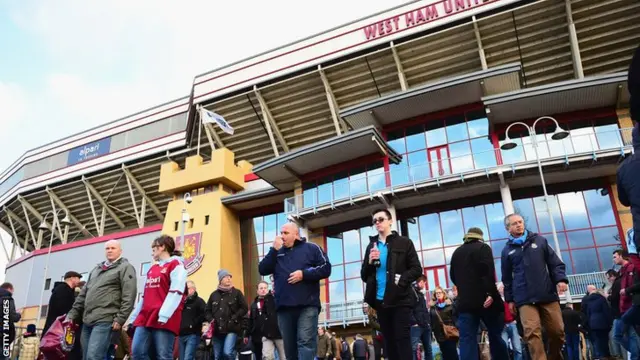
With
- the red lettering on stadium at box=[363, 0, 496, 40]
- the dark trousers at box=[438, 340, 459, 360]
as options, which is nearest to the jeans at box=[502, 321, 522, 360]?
the dark trousers at box=[438, 340, 459, 360]

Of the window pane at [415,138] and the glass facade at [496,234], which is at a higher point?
the window pane at [415,138]

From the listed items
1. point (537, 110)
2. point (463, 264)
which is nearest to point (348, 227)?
point (537, 110)

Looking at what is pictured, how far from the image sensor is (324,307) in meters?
20.4

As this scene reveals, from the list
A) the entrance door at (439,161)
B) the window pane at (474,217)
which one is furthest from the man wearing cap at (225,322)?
the window pane at (474,217)

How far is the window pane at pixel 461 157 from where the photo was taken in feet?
62.6

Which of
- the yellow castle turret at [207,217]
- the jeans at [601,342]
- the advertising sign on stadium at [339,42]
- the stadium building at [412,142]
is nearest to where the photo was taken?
the jeans at [601,342]

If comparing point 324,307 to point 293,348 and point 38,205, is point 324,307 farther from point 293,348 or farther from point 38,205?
point 38,205

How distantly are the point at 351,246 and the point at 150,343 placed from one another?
17.4 meters

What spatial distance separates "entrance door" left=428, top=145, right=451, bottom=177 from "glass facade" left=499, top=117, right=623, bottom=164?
2.22 metres

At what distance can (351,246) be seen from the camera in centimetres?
2195

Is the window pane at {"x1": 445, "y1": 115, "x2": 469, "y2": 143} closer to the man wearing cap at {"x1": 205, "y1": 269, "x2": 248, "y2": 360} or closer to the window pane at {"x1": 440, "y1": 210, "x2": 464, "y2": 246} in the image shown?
the window pane at {"x1": 440, "y1": 210, "x2": 464, "y2": 246}

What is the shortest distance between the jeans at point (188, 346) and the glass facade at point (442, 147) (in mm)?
13238

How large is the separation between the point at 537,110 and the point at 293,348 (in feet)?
57.6

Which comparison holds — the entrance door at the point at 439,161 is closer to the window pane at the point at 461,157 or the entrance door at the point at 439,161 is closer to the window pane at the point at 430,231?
the window pane at the point at 461,157
